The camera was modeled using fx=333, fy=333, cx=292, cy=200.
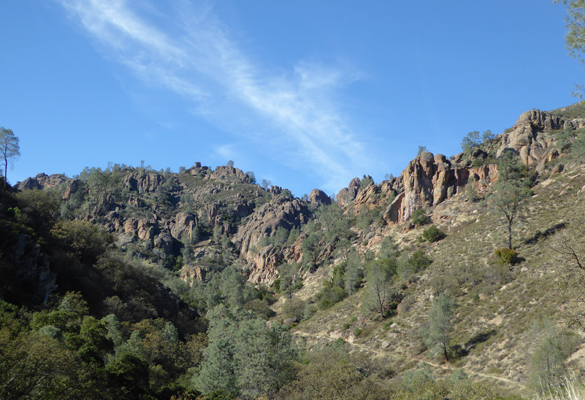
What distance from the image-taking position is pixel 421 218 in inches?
3169

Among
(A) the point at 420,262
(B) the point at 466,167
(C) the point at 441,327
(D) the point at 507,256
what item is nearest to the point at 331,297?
(A) the point at 420,262

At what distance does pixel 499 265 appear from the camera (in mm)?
49312

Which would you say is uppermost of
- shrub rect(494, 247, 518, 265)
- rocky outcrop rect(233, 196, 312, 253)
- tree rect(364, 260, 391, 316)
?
rocky outcrop rect(233, 196, 312, 253)

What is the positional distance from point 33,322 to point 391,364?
133 ft

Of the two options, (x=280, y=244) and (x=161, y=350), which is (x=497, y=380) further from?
(x=280, y=244)

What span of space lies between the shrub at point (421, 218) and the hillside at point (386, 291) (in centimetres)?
34

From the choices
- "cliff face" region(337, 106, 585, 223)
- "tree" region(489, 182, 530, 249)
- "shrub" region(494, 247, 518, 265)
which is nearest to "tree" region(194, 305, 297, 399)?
"shrub" region(494, 247, 518, 265)

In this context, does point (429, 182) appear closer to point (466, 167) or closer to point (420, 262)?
point (466, 167)

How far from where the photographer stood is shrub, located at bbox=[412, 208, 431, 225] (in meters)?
80.4

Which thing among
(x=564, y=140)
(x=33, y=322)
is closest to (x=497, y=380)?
(x=33, y=322)

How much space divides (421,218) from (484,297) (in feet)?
117

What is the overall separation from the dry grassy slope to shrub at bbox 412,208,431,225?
2086 mm

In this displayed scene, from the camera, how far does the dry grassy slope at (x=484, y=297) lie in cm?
3472

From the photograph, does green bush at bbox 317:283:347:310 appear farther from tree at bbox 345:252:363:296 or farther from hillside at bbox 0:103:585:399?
tree at bbox 345:252:363:296
